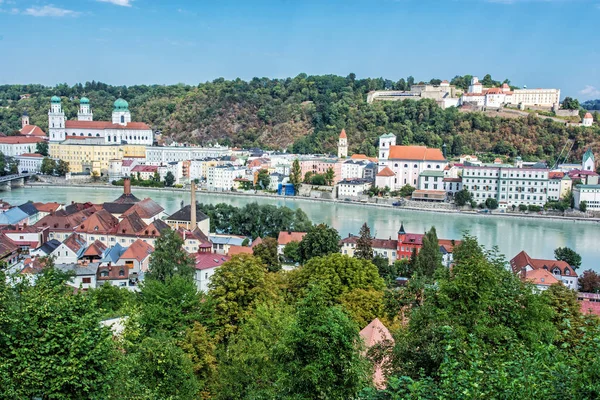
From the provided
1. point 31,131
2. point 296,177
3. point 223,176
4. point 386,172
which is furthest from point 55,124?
point 386,172

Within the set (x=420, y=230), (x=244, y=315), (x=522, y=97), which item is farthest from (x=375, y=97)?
(x=244, y=315)

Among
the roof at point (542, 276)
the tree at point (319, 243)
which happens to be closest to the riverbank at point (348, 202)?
the tree at point (319, 243)

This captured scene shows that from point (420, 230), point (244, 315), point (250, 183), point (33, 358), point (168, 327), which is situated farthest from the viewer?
point (250, 183)

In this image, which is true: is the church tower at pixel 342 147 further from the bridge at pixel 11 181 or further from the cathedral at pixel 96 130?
the bridge at pixel 11 181

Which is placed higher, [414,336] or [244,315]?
[414,336]

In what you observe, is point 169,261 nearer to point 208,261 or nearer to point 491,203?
point 208,261

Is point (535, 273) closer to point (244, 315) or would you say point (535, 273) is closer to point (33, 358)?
point (244, 315)

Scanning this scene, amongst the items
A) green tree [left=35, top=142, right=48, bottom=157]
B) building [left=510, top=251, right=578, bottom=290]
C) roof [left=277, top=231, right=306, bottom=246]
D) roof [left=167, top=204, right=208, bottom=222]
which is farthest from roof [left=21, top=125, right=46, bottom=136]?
building [left=510, top=251, right=578, bottom=290]
